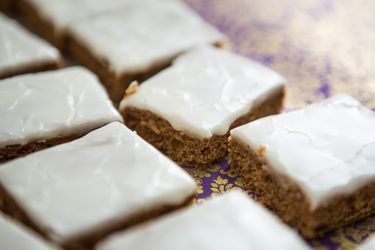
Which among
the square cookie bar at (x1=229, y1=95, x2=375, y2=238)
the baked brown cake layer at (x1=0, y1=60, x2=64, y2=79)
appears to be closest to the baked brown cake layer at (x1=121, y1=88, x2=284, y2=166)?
the square cookie bar at (x1=229, y1=95, x2=375, y2=238)

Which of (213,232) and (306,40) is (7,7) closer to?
(306,40)

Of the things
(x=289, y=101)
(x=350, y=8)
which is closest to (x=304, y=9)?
(x=350, y=8)

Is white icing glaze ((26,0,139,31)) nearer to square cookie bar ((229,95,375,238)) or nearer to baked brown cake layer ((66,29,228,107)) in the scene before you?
baked brown cake layer ((66,29,228,107))

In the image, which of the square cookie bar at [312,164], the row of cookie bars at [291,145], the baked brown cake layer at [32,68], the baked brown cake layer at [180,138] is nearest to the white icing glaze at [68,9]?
the baked brown cake layer at [32,68]

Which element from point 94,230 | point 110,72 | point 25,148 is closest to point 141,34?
point 110,72

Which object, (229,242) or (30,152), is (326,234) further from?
(30,152)

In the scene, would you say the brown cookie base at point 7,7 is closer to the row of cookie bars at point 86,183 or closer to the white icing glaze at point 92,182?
the row of cookie bars at point 86,183
